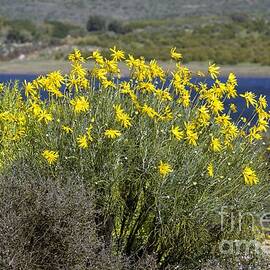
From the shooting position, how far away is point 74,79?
718 centimetres

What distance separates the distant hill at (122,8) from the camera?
90.6 m

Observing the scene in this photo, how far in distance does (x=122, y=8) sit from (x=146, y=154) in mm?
88404

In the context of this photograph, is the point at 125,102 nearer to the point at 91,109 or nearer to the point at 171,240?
the point at 91,109

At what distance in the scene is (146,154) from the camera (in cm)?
675

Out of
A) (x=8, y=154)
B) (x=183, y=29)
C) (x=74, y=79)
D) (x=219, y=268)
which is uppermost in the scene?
(x=74, y=79)

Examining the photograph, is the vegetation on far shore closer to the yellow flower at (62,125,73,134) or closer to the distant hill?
the distant hill

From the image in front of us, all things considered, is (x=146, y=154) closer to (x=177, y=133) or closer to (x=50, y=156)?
(x=177, y=133)

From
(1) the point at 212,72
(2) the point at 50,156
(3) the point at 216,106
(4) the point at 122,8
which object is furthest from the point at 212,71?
(4) the point at 122,8

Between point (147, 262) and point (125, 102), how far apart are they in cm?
138

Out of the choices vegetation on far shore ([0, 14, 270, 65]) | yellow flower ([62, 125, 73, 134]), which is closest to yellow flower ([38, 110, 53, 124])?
yellow flower ([62, 125, 73, 134])

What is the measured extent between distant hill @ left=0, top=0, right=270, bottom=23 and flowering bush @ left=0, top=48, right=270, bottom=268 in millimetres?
81376

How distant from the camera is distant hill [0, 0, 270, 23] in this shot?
297 feet

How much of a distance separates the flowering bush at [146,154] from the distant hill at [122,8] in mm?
81376

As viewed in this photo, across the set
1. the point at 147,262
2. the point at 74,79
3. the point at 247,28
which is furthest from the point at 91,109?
the point at 247,28
